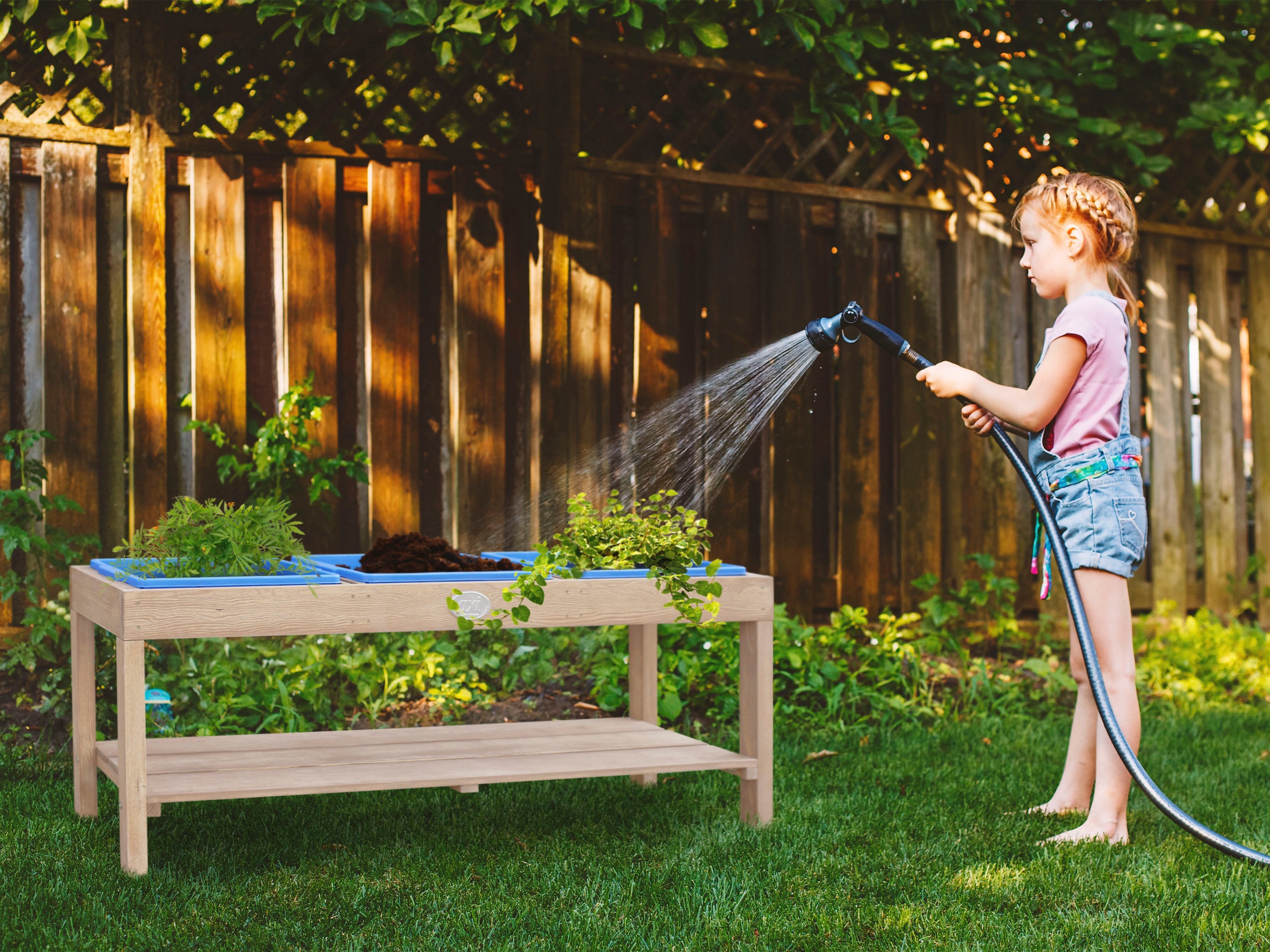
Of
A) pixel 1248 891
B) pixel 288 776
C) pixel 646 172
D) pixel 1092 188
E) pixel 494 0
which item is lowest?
pixel 1248 891

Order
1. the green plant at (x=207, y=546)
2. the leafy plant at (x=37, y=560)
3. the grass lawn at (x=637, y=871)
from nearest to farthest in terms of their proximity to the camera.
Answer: the grass lawn at (x=637, y=871)
the green plant at (x=207, y=546)
the leafy plant at (x=37, y=560)

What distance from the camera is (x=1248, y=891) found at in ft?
8.89

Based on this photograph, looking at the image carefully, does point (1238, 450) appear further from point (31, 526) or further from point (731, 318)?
point (31, 526)

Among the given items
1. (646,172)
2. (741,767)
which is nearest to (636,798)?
(741,767)

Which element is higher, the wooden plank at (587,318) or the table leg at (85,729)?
the wooden plank at (587,318)

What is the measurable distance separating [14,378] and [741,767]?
114 inches

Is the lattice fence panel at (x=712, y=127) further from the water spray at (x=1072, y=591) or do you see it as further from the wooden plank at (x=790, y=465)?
the water spray at (x=1072, y=591)

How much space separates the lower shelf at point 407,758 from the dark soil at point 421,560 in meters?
0.47

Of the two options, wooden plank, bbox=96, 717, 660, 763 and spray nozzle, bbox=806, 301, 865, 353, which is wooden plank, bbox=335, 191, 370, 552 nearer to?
wooden plank, bbox=96, 717, 660, 763

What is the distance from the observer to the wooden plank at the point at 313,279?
4.40m

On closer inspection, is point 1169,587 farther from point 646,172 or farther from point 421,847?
point 421,847

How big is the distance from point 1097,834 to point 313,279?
3168mm

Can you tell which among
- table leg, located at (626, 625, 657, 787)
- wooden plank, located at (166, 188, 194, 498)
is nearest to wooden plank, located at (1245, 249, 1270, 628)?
table leg, located at (626, 625, 657, 787)

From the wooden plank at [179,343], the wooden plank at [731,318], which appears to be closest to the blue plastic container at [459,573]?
the wooden plank at [179,343]
